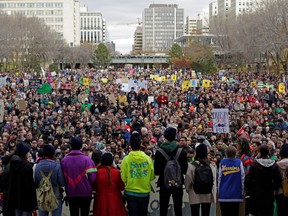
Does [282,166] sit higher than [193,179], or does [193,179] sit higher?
[282,166]

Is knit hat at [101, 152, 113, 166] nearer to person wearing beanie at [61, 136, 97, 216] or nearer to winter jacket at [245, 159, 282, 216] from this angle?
person wearing beanie at [61, 136, 97, 216]

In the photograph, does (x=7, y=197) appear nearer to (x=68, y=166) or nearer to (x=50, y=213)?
(x=50, y=213)

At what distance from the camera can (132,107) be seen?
20594mm

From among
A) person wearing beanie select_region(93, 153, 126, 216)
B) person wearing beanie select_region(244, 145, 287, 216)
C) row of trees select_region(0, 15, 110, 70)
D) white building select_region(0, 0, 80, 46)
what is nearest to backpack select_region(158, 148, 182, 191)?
person wearing beanie select_region(93, 153, 126, 216)

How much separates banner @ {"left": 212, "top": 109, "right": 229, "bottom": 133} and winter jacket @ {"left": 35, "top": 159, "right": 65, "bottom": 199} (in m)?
7.33

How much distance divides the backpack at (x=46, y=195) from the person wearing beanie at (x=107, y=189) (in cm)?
61

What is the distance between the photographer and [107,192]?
24.2ft

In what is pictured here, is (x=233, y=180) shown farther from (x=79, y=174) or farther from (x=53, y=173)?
(x=53, y=173)

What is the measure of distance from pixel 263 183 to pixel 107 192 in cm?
224

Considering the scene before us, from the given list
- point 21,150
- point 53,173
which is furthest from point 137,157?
point 21,150

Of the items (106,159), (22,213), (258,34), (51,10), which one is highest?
(51,10)

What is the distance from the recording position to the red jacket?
7.37 metres

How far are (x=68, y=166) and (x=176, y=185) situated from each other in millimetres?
1595

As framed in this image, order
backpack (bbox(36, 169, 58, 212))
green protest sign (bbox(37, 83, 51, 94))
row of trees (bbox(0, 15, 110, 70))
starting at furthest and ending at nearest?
row of trees (bbox(0, 15, 110, 70)) < green protest sign (bbox(37, 83, 51, 94)) < backpack (bbox(36, 169, 58, 212))
